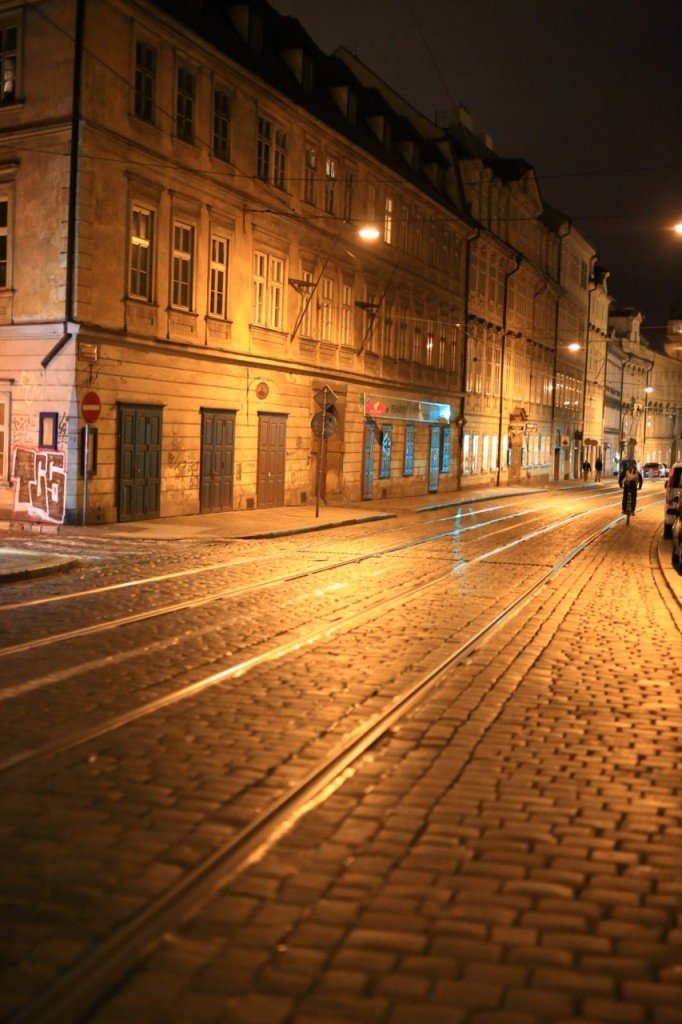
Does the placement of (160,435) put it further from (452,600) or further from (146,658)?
(146,658)

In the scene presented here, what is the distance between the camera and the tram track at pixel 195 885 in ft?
11.7

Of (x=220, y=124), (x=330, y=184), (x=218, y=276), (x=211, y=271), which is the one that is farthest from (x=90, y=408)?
(x=330, y=184)

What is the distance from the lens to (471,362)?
50.1 meters

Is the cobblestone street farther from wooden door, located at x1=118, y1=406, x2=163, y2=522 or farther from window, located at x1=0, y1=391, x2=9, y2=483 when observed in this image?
window, located at x1=0, y1=391, x2=9, y2=483

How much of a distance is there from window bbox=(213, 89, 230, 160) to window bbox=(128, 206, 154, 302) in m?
3.58

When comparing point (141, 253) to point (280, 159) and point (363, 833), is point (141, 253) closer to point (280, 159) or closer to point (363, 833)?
point (280, 159)

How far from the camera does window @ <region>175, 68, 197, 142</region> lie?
2544 centimetres

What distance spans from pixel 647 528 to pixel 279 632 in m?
21.6

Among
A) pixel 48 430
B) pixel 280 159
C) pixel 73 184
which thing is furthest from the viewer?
pixel 280 159

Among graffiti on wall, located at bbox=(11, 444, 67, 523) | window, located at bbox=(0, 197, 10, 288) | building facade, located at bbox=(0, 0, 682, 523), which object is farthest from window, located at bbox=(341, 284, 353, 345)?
graffiti on wall, located at bbox=(11, 444, 67, 523)

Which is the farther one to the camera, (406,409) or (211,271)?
(406,409)

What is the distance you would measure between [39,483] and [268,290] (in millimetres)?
9898

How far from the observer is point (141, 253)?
956 inches

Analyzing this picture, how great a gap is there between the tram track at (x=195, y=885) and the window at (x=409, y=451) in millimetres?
33975
